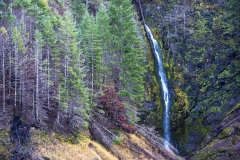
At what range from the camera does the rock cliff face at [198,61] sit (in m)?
39.8

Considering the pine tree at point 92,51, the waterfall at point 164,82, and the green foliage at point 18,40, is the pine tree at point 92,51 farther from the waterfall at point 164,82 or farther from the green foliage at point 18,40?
the waterfall at point 164,82

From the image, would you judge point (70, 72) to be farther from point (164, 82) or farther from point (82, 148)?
point (164, 82)

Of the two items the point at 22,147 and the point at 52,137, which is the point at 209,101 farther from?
the point at 22,147

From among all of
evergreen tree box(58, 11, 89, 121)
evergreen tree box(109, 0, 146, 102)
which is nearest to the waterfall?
evergreen tree box(109, 0, 146, 102)

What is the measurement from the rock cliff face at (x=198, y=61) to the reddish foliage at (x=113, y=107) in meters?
9.25

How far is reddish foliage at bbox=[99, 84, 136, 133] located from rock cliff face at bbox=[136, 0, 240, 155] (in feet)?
30.3

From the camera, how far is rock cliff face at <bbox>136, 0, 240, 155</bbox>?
3981cm

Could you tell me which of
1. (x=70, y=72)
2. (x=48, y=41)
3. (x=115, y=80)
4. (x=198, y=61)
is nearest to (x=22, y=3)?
(x=48, y=41)

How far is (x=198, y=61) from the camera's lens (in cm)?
4478

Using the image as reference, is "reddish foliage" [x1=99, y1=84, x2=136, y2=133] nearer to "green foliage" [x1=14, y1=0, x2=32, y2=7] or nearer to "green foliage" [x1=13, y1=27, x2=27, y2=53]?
"green foliage" [x1=13, y1=27, x2=27, y2=53]

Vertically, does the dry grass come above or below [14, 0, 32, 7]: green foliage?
below

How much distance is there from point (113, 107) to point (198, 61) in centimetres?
1791

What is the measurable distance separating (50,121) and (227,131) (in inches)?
683

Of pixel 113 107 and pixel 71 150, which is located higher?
pixel 113 107
